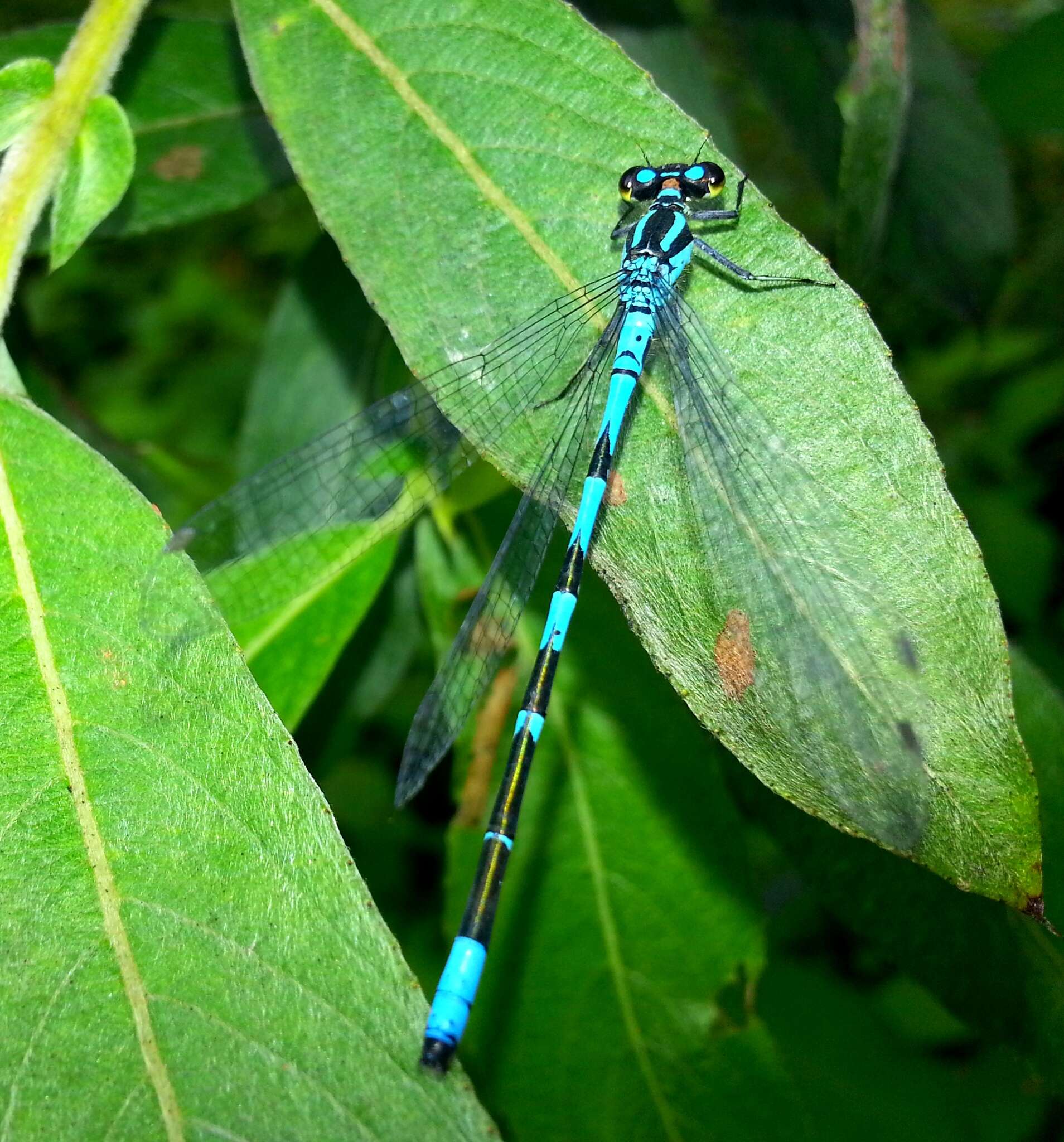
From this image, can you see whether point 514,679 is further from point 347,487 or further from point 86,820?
point 86,820

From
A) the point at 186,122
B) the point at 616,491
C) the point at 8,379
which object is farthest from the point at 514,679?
the point at 186,122

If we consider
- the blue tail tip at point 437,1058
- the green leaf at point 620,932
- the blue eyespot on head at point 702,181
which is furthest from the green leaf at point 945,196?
the blue tail tip at point 437,1058

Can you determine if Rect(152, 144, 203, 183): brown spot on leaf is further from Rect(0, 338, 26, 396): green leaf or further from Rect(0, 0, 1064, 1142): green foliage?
Rect(0, 338, 26, 396): green leaf

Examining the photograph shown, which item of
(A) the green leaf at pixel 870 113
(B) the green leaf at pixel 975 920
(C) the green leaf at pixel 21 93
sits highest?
(C) the green leaf at pixel 21 93

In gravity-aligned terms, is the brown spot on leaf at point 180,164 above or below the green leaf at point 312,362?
above

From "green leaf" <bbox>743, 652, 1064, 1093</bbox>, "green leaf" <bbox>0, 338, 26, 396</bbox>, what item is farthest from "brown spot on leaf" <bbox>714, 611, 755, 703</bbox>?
"green leaf" <bbox>0, 338, 26, 396</bbox>

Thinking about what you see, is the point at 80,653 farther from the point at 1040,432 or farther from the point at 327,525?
the point at 1040,432

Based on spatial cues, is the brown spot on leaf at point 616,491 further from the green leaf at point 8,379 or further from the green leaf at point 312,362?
the green leaf at point 312,362
